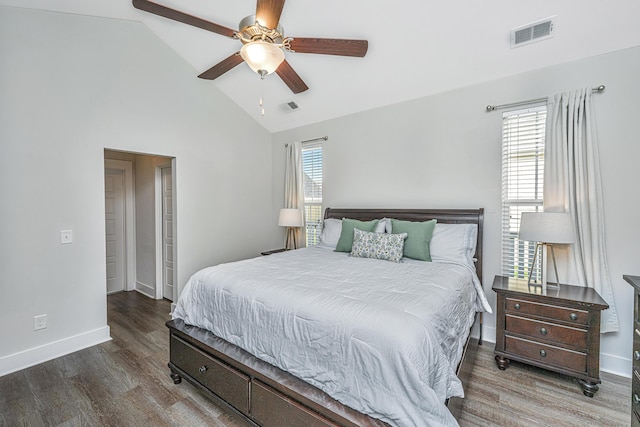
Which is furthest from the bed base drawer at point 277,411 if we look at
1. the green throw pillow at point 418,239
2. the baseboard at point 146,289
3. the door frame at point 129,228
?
the door frame at point 129,228

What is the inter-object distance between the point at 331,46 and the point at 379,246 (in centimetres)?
Result: 179

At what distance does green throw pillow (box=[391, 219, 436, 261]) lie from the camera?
279 centimetres

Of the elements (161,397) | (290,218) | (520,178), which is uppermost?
(520,178)

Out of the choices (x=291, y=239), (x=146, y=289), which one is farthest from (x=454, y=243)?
(x=146, y=289)

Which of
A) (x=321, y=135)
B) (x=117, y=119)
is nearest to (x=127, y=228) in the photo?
(x=117, y=119)

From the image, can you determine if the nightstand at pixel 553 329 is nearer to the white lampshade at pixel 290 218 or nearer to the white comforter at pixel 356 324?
the white comforter at pixel 356 324

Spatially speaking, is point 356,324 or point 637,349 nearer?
point 356,324

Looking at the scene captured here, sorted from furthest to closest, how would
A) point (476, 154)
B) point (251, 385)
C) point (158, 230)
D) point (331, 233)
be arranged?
point (158, 230) < point (331, 233) < point (476, 154) < point (251, 385)

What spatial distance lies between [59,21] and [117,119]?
3.05 ft

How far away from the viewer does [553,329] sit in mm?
2260

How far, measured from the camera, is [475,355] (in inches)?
107

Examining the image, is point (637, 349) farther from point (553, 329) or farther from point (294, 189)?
point (294, 189)

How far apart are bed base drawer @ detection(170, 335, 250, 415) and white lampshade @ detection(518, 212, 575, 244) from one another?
2.43 m

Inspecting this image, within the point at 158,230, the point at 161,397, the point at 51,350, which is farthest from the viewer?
the point at 158,230
